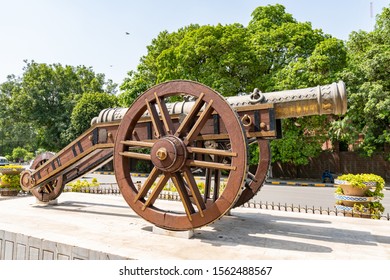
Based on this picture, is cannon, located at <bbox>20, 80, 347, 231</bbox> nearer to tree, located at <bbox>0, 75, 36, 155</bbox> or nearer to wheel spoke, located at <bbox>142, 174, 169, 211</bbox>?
wheel spoke, located at <bbox>142, 174, 169, 211</bbox>

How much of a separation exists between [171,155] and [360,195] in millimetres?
4712

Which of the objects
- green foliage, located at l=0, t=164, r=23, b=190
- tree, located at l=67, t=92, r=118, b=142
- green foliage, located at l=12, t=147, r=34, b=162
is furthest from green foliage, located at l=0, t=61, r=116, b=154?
green foliage, located at l=0, t=164, r=23, b=190

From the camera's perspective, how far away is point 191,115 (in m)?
4.96

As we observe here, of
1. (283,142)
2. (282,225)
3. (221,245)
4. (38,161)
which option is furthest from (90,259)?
(283,142)

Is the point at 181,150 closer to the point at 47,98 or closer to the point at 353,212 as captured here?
the point at 353,212

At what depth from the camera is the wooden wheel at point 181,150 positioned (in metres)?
4.57

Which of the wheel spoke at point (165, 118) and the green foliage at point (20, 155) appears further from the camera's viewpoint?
the green foliage at point (20, 155)

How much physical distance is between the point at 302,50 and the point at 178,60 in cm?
792

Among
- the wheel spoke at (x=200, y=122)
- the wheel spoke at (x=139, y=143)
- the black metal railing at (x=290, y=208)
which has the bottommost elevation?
the black metal railing at (x=290, y=208)

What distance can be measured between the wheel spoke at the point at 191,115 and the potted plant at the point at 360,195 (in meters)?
4.06

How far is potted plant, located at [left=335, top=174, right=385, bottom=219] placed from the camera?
6.82 metres

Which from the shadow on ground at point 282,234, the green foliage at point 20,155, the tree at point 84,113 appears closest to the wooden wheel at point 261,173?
the shadow on ground at point 282,234

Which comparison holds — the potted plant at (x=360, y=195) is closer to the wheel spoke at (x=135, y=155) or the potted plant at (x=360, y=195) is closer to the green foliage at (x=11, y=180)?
the wheel spoke at (x=135, y=155)

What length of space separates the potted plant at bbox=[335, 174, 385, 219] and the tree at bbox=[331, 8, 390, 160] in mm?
11784
